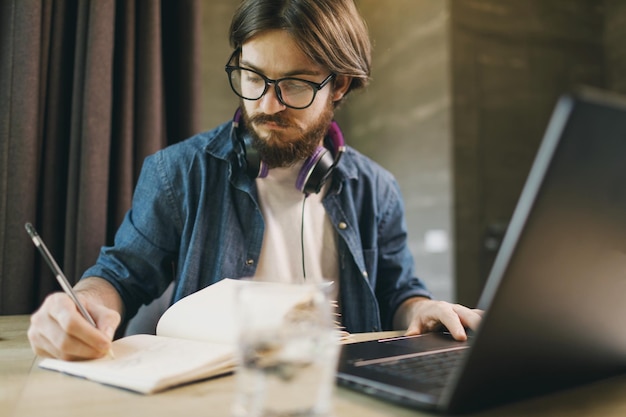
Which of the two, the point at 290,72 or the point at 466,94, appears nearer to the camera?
the point at 290,72

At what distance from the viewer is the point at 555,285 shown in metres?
0.46

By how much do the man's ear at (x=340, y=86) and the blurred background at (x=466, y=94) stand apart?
1359 mm

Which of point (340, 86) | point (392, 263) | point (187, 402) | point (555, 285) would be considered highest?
point (340, 86)

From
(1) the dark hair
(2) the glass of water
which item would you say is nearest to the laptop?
(2) the glass of water

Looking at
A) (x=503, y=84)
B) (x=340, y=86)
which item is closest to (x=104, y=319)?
(x=340, y=86)

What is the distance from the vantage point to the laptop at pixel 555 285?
15.3 inches

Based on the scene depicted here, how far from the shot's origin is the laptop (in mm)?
389

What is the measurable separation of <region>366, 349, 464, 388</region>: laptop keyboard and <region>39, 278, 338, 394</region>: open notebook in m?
0.16

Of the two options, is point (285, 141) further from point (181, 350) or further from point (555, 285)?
point (555, 285)

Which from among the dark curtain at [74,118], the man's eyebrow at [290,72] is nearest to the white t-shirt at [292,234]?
the man's eyebrow at [290,72]

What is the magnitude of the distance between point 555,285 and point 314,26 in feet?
3.32

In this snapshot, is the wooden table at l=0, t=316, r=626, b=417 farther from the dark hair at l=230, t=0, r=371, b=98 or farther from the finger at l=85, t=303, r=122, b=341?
the dark hair at l=230, t=0, r=371, b=98

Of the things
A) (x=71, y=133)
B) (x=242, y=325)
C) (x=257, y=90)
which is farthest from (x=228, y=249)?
(x=242, y=325)

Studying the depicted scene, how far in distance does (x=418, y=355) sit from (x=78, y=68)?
1288mm
